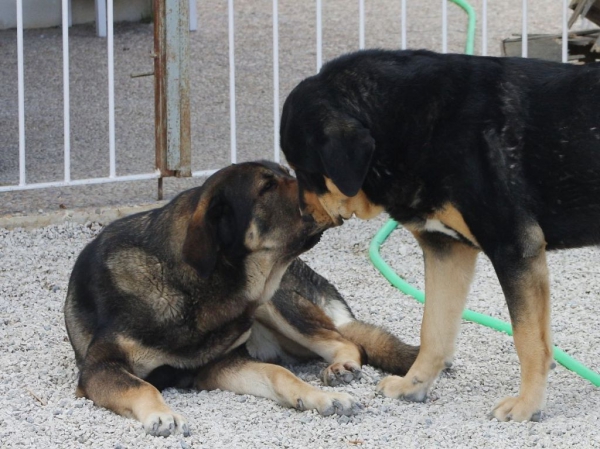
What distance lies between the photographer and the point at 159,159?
24.6ft

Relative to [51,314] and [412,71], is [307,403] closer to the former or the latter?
[412,71]

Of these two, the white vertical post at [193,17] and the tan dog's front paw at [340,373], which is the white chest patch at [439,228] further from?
the white vertical post at [193,17]

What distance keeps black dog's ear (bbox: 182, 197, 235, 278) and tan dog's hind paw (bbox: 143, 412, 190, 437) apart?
0.65m

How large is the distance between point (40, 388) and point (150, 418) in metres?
0.82

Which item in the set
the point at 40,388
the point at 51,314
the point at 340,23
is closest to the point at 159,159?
the point at 51,314

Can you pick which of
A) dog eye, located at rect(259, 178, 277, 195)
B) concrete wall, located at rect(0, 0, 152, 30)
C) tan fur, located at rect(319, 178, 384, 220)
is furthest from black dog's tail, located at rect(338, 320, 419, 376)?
concrete wall, located at rect(0, 0, 152, 30)

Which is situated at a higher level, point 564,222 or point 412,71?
point 412,71

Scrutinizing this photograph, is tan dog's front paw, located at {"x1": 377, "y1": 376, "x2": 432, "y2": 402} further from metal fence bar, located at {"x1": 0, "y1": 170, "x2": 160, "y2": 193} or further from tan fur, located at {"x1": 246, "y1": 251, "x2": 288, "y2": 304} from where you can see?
metal fence bar, located at {"x1": 0, "y1": 170, "x2": 160, "y2": 193}

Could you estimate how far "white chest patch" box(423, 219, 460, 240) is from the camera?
179 inches

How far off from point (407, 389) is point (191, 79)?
682 cm

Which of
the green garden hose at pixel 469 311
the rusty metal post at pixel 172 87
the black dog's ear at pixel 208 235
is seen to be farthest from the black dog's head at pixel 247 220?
the rusty metal post at pixel 172 87

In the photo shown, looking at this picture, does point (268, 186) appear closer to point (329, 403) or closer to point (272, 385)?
point (272, 385)

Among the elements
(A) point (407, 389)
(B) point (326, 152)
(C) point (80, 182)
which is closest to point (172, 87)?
(C) point (80, 182)

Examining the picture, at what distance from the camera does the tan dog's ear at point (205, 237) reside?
454cm
